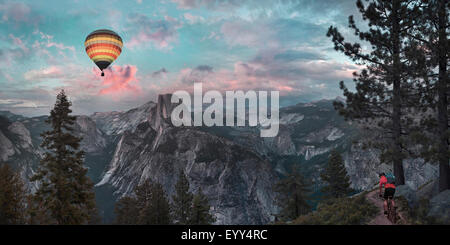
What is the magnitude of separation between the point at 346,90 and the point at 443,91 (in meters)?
5.82

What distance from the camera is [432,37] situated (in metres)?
15.9

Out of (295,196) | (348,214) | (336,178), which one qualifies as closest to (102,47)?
(295,196)

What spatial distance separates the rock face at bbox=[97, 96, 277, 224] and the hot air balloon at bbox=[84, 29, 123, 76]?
342 feet

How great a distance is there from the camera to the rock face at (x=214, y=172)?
14225 centimetres

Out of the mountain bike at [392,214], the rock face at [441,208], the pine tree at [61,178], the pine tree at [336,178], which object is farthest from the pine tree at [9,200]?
the pine tree at [336,178]

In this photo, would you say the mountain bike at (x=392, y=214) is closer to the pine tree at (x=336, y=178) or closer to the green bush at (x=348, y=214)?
the green bush at (x=348, y=214)

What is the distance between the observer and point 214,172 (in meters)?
160

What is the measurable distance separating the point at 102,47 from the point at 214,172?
12289 cm

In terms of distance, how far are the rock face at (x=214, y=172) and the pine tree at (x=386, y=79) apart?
123 metres

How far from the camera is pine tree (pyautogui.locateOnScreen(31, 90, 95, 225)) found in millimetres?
19266

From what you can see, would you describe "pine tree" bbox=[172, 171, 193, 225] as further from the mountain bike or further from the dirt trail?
the mountain bike

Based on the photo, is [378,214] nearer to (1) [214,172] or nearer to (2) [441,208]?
(2) [441,208]
